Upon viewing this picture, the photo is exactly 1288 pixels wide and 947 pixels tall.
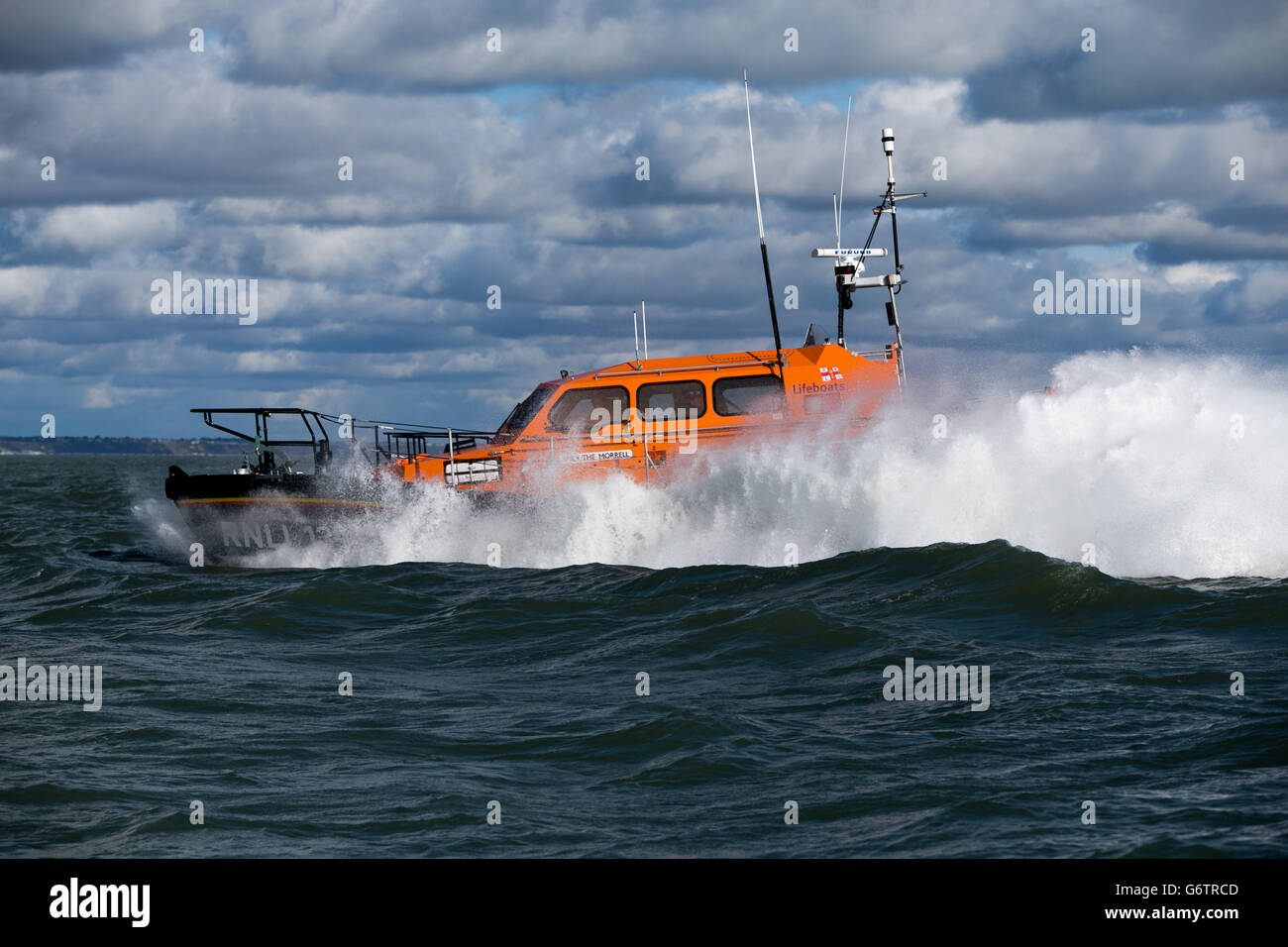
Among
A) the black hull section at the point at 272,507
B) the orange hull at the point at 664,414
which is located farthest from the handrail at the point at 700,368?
the black hull section at the point at 272,507

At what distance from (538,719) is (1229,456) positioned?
26.2 feet

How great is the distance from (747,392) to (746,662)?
20.2 ft

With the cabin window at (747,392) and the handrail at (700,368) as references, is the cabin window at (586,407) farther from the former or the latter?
the cabin window at (747,392)

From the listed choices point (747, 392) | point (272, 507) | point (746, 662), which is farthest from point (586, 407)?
point (746, 662)

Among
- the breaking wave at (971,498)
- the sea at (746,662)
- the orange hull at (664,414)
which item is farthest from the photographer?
the orange hull at (664,414)

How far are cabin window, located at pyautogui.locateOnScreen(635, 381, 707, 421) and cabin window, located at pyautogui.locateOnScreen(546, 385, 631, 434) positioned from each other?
21cm

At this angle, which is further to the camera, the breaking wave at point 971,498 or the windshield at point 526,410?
the windshield at point 526,410

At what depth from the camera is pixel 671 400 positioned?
14.9 meters

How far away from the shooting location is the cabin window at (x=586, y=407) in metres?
14.9

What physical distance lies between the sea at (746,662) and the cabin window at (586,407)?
0.78m

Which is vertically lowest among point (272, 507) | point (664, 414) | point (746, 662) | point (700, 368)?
point (746, 662)

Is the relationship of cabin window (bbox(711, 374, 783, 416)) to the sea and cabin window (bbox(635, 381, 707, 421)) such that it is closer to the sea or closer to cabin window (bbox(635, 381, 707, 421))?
cabin window (bbox(635, 381, 707, 421))

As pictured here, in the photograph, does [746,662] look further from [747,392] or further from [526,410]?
[526,410]
